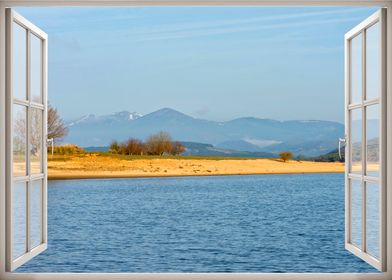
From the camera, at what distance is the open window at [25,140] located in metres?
3.63

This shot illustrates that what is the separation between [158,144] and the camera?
90.2 ft

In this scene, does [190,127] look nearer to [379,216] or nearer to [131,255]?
[131,255]

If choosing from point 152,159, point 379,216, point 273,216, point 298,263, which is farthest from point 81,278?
point 273,216

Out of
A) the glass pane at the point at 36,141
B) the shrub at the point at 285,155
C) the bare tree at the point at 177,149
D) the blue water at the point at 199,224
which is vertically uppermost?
the glass pane at the point at 36,141

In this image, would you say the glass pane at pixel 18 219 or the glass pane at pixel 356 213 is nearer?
the glass pane at pixel 18 219

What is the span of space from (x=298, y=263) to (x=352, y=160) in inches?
708

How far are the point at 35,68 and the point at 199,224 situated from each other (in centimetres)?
2417

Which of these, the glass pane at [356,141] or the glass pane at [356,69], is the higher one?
the glass pane at [356,69]

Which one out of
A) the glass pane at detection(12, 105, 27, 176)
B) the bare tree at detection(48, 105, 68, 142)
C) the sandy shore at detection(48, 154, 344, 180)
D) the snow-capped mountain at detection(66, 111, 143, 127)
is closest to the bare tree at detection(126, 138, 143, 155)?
the sandy shore at detection(48, 154, 344, 180)

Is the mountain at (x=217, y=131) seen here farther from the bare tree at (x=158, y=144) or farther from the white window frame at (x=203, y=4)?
the white window frame at (x=203, y=4)

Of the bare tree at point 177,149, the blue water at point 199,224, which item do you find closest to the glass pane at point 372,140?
the blue water at point 199,224

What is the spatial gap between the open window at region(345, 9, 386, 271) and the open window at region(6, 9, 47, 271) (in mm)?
2084

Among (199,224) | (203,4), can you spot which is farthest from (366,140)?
(199,224)

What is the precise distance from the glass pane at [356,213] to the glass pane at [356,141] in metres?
0.10
